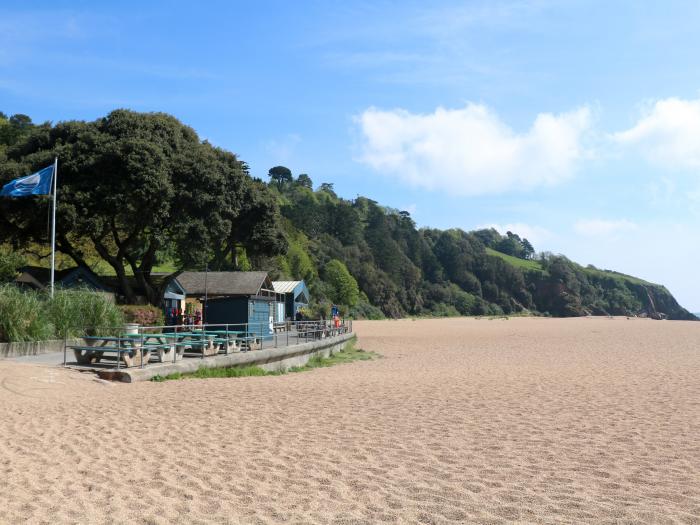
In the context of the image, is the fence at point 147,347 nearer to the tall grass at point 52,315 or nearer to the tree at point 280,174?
the tall grass at point 52,315

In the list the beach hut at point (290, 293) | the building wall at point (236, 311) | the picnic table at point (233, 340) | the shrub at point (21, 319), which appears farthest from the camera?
the beach hut at point (290, 293)

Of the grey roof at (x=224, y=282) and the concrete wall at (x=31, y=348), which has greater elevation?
the grey roof at (x=224, y=282)

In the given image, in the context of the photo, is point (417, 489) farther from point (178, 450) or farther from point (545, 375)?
point (545, 375)

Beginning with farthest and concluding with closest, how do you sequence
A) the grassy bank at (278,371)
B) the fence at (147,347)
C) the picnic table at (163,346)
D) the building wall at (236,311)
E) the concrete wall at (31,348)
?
the building wall at (236,311) → the concrete wall at (31,348) → the grassy bank at (278,371) → the picnic table at (163,346) → the fence at (147,347)

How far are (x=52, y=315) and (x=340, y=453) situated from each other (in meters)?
15.8

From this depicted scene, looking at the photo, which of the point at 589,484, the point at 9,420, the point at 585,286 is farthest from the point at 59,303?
the point at 585,286

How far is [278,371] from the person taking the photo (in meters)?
19.8

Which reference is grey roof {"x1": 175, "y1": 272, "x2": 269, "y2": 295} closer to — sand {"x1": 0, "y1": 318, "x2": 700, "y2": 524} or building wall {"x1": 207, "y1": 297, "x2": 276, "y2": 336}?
building wall {"x1": 207, "y1": 297, "x2": 276, "y2": 336}

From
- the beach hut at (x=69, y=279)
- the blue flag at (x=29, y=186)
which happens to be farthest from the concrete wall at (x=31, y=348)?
the beach hut at (x=69, y=279)

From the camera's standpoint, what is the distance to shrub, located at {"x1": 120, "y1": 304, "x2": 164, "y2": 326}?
28875 mm

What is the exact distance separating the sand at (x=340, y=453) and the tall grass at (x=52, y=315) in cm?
416

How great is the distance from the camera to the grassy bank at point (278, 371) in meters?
15.9

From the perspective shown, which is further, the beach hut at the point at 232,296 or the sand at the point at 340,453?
the beach hut at the point at 232,296

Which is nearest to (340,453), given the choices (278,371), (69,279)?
(278,371)
